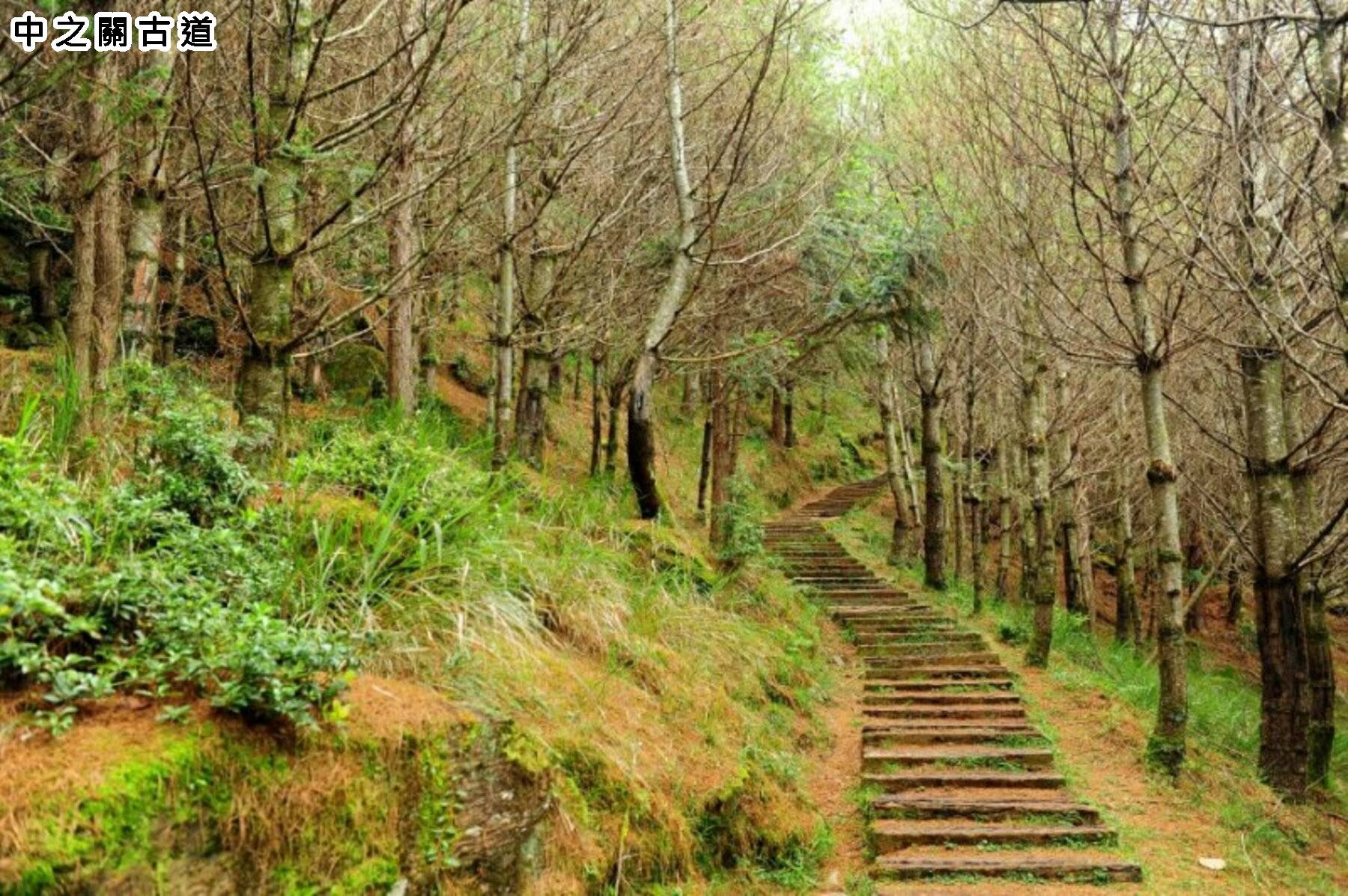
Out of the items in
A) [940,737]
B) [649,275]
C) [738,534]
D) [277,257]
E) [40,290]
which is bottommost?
[940,737]

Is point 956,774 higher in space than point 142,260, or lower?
lower

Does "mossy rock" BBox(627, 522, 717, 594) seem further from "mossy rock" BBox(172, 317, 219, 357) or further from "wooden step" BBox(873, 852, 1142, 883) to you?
"mossy rock" BBox(172, 317, 219, 357)

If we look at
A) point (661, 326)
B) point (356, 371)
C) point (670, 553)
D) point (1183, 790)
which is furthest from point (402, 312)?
point (1183, 790)

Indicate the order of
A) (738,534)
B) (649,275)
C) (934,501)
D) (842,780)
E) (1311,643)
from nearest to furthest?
1. (842,780)
2. (1311,643)
3. (738,534)
4. (649,275)
5. (934,501)

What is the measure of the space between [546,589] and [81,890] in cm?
332

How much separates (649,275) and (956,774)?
8.65 metres

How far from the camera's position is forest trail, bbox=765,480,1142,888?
5879mm

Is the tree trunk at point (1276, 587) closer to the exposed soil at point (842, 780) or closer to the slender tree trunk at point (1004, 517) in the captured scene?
the exposed soil at point (842, 780)

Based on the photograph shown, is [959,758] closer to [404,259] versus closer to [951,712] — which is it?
[951,712]

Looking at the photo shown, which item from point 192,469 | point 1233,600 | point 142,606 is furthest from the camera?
point 1233,600

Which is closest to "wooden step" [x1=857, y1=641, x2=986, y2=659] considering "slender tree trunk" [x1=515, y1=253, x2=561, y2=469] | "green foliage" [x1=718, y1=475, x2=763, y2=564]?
"green foliage" [x1=718, y1=475, x2=763, y2=564]

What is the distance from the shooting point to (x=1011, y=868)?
229 inches

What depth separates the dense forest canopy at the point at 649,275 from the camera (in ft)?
14.1

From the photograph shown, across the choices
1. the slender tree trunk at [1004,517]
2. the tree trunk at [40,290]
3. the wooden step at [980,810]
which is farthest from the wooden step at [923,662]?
the tree trunk at [40,290]
